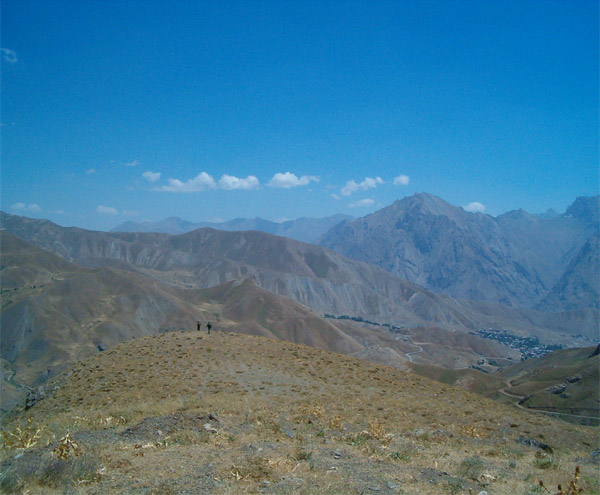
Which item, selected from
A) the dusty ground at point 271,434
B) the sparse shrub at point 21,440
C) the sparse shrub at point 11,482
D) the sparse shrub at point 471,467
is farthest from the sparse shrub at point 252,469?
the sparse shrub at point 21,440

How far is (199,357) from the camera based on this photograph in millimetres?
26906

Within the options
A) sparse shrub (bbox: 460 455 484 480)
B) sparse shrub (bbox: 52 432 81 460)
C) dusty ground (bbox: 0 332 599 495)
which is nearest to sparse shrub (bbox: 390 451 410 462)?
dusty ground (bbox: 0 332 599 495)

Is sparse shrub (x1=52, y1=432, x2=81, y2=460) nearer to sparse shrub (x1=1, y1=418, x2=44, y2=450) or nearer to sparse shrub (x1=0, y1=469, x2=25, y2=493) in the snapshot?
sparse shrub (x1=0, y1=469, x2=25, y2=493)

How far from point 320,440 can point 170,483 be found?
5985mm

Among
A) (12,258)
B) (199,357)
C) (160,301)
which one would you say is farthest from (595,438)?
(12,258)

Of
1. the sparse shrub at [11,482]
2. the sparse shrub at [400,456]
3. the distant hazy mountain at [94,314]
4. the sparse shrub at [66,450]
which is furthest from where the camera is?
the distant hazy mountain at [94,314]

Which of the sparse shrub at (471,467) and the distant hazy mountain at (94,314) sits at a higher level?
the sparse shrub at (471,467)

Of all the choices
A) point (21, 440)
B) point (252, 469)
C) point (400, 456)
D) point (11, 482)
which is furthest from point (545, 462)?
point (21, 440)

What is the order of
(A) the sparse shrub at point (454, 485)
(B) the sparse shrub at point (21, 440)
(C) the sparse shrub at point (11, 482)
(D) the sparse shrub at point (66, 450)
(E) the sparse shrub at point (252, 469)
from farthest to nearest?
(B) the sparse shrub at point (21, 440) < (D) the sparse shrub at point (66, 450) < (A) the sparse shrub at point (454, 485) < (E) the sparse shrub at point (252, 469) < (C) the sparse shrub at point (11, 482)

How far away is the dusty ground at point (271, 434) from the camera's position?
9.36 m

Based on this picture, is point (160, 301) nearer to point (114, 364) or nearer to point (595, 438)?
point (114, 364)

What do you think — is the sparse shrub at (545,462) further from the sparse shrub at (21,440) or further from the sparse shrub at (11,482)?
the sparse shrub at (21,440)

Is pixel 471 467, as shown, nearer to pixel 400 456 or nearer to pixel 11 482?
pixel 400 456

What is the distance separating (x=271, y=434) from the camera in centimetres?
1382
